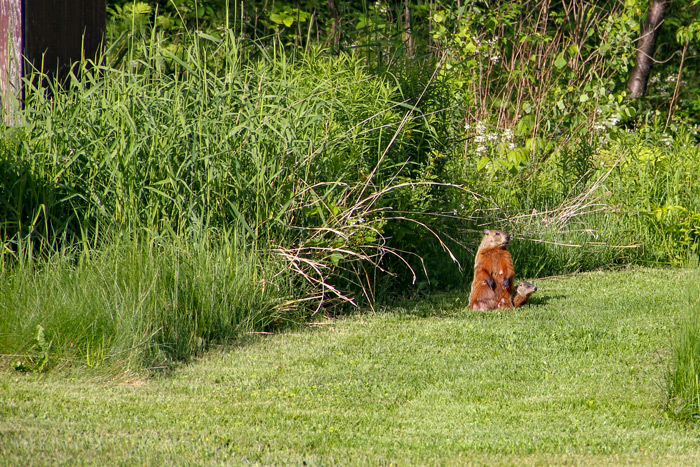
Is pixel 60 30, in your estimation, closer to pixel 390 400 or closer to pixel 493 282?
pixel 493 282

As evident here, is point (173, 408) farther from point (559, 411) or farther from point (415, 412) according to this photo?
point (559, 411)

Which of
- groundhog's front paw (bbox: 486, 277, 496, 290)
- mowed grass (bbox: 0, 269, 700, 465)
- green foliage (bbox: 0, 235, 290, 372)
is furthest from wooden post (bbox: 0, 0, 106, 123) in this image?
groundhog's front paw (bbox: 486, 277, 496, 290)

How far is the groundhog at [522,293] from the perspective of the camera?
687 cm

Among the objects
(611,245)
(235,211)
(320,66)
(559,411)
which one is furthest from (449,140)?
(559,411)

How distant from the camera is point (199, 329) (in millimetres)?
5758

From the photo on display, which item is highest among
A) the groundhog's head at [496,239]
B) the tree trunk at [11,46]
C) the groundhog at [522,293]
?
the tree trunk at [11,46]

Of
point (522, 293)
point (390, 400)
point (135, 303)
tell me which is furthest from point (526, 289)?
point (135, 303)

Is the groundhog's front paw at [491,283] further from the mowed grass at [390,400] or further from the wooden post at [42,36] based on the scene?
the wooden post at [42,36]

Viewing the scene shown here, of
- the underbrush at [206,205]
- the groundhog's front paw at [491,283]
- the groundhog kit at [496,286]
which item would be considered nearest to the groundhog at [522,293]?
the groundhog kit at [496,286]

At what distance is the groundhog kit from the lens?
22.6 ft

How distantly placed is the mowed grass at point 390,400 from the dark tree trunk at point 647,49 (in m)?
7.74

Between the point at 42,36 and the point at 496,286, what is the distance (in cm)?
436

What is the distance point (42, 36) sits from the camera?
7.29 m

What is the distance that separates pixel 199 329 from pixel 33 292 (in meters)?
1.08
